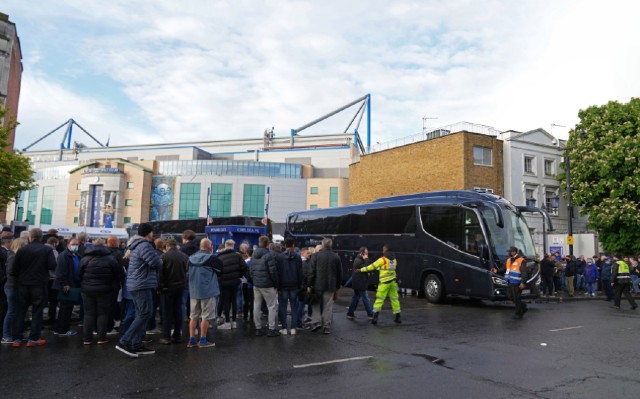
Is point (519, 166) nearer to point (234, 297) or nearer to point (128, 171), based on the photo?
point (234, 297)

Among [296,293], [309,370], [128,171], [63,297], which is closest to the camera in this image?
[309,370]

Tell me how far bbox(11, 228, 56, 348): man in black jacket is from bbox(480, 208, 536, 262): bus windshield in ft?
38.5

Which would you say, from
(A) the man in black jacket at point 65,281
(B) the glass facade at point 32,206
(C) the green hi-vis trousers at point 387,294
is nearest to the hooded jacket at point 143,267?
(A) the man in black jacket at point 65,281

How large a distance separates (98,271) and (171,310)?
53.2 inches

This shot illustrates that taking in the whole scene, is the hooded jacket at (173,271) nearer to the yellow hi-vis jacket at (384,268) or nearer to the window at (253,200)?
the yellow hi-vis jacket at (384,268)

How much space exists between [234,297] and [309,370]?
404 cm

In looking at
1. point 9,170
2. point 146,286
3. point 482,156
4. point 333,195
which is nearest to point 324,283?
point 146,286

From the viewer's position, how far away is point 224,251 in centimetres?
955

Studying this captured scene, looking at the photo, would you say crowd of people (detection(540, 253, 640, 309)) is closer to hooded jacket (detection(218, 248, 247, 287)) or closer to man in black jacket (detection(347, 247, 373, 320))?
man in black jacket (detection(347, 247, 373, 320))

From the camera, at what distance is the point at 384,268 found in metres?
10.7

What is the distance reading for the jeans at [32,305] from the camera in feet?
25.5

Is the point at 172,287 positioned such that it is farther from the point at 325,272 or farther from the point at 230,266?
the point at 325,272

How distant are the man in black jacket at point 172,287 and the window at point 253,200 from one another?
57.6m

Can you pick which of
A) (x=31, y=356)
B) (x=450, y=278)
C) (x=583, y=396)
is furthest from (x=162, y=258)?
(x=450, y=278)
